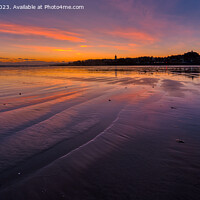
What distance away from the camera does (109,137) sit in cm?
605

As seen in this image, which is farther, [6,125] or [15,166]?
[6,125]

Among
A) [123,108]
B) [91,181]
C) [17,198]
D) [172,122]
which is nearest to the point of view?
[17,198]

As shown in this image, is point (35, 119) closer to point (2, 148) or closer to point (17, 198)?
point (2, 148)

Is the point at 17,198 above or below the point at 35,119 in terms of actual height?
below

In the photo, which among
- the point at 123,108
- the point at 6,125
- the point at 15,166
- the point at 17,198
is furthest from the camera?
the point at 123,108

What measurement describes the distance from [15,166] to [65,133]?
2283mm

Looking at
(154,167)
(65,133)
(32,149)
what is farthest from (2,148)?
(154,167)

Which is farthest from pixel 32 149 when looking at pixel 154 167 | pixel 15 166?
pixel 154 167

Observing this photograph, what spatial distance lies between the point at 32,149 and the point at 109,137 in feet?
8.90

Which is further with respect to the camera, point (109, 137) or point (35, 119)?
point (35, 119)

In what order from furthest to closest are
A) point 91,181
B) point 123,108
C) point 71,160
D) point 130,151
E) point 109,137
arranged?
1. point 123,108
2. point 109,137
3. point 130,151
4. point 71,160
5. point 91,181

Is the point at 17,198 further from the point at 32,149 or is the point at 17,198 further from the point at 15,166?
the point at 32,149

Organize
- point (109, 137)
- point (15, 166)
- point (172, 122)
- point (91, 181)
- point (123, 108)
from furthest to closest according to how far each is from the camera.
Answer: point (123, 108) < point (172, 122) < point (109, 137) < point (15, 166) < point (91, 181)

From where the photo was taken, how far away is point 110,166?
4.27 m
